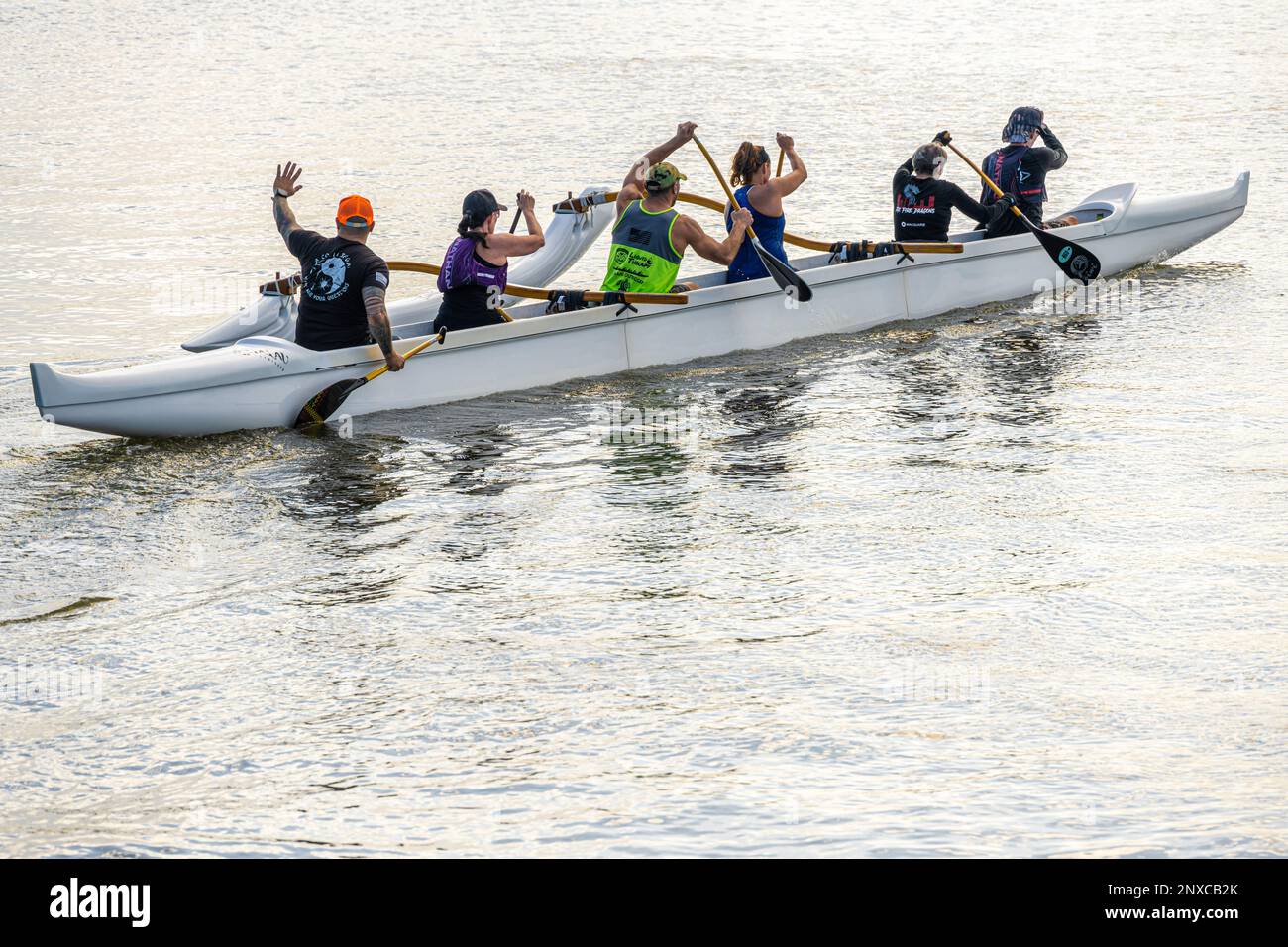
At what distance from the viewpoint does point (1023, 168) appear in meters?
13.6

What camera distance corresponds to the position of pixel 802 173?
11680 millimetres

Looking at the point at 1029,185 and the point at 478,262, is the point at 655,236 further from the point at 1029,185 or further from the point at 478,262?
the point at 1029,185

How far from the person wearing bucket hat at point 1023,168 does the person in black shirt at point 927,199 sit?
82cm

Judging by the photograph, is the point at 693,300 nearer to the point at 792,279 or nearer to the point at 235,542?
the point at 792,279

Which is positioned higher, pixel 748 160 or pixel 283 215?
pixel 748 160

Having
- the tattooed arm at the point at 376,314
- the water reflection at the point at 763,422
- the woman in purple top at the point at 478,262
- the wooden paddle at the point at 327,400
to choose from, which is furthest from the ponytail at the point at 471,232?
the water reflection at the point at 763,422

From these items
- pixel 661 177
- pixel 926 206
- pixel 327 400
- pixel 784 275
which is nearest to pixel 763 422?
pixel 784 275

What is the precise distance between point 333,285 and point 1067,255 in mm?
7216

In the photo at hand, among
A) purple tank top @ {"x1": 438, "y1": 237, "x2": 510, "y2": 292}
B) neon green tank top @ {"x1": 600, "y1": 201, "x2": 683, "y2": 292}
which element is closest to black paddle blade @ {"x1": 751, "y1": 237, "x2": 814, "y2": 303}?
neon green tank top @ {"x1": 600, "y1": 201, "x2": 683, "y2": 292}

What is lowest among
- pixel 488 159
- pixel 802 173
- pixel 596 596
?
pixel 596 596

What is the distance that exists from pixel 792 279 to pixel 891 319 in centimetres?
146
